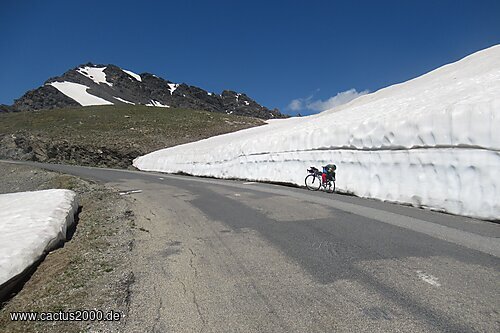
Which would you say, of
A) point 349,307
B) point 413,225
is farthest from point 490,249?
point 349,307

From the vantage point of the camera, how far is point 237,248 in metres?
6.04

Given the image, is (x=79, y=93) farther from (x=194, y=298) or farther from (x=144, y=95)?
(x=194, y=298)

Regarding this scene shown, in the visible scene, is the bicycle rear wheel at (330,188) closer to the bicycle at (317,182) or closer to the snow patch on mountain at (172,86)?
the bicycle at (317,182)

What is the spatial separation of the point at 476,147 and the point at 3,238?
1140 cm

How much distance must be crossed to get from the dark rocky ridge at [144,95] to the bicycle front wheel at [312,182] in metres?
113

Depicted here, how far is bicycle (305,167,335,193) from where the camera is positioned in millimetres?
14422

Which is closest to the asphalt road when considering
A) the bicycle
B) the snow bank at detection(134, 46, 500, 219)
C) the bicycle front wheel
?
the snow bank at detection(134, 46, 500, 219)

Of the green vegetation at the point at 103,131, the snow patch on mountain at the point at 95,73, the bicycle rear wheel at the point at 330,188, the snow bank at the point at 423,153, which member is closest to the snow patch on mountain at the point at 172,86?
the snow patch on mountain at the point at 95,73

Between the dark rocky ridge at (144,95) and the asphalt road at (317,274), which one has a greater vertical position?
the dark rocky ridge at (144,95)

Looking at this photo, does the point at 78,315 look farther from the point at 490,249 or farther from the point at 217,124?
the point at 217,124

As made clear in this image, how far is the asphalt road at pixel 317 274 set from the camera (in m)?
3.49

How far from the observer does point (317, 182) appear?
15445 mm

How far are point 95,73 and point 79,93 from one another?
50017 mm

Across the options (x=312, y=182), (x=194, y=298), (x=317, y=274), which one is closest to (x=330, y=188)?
(x=312, y=182)
